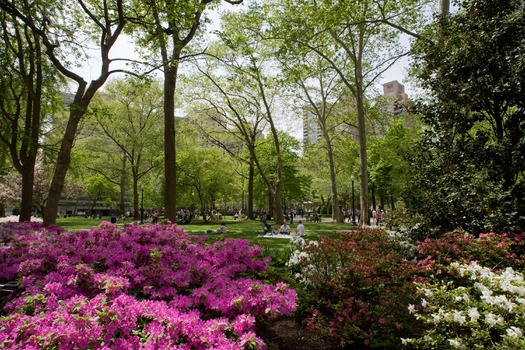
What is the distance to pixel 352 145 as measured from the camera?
3559 cm

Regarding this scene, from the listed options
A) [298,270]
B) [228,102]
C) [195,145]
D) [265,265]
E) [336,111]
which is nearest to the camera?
[265,265]

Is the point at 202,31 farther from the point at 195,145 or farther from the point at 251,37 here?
the point at 195,145

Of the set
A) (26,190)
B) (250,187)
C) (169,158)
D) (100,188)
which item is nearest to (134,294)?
(169,158)

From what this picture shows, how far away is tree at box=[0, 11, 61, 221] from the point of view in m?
13.1

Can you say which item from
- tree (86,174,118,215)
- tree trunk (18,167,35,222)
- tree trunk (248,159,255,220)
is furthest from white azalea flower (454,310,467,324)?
tree (86,174,118,215)

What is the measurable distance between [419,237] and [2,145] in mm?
18375

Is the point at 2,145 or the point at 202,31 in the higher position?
the point at 202,31

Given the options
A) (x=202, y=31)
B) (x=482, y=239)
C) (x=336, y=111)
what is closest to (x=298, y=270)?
(x=482, y=239)

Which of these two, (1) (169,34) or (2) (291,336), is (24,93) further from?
(2) (291,336)

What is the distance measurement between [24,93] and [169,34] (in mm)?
9317

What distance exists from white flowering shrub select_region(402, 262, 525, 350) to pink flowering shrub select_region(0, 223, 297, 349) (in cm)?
155

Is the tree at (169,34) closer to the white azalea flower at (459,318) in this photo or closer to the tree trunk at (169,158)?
the tree trunk at (169,158)

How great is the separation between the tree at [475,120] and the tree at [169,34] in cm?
707

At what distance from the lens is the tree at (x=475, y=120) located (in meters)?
6.48
